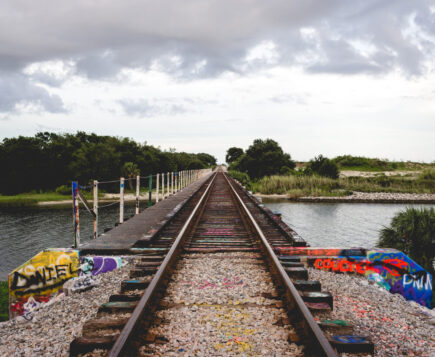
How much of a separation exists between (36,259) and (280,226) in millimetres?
4681

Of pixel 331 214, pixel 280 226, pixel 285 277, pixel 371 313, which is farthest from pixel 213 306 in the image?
pixel 331 214

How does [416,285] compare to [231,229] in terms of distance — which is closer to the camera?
[416,285]

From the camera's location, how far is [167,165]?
58750 mm

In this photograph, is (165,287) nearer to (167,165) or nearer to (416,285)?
(416,285)

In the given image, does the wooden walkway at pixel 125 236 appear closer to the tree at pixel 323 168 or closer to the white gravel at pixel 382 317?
the white gravel at pixel 382 317

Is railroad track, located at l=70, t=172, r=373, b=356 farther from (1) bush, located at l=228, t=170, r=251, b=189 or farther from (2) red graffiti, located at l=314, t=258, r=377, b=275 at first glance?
(1) bush, located at l=228, t=170, r=251, b=189

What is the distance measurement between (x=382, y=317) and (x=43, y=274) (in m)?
4.35

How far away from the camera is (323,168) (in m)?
43.8

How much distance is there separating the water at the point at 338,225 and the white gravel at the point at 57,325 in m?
11.3

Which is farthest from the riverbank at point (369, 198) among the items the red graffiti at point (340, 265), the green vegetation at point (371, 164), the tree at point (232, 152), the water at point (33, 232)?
the tree at point (232, 152)

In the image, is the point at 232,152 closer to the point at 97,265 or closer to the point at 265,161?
the point at 265,161

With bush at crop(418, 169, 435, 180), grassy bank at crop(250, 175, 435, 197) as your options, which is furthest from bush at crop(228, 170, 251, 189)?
bush at crop(418, 169, 435, 180)

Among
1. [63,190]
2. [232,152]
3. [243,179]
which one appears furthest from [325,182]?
[232,152]

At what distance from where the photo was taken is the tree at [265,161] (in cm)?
5567
